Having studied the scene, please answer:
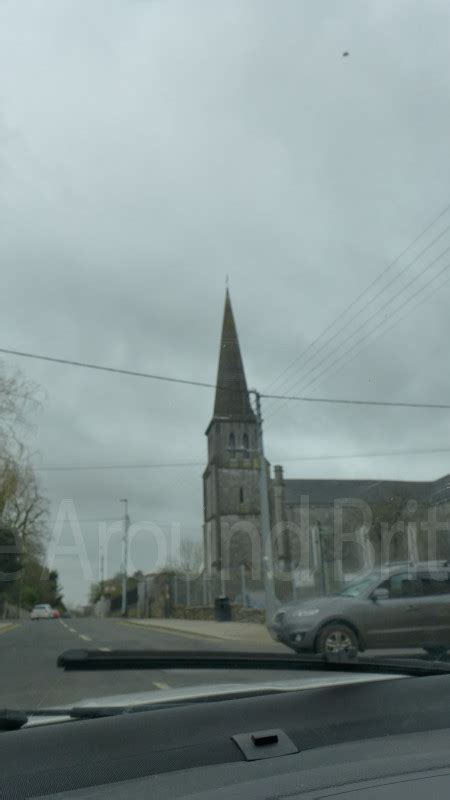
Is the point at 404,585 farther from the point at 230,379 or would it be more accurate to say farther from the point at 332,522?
the point at 332,522

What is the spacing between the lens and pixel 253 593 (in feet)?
113

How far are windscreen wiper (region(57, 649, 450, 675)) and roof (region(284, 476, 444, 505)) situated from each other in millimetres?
14266

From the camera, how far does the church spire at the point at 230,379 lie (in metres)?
19.5

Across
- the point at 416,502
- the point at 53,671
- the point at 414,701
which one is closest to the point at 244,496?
the point at 416,502

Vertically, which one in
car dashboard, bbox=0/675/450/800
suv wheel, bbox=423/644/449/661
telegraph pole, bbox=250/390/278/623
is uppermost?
Result: telegraph pole, bbox=250/390/278/623

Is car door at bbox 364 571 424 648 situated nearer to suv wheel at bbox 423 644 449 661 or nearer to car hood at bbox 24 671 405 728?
suv wheel at bbox 423 644 449 661

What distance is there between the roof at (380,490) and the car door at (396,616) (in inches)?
179

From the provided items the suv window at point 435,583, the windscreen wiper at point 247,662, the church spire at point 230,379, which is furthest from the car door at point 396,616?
the windscreen wiper at point 247,662

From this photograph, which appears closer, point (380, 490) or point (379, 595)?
point (379, 595)

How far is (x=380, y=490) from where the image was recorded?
2338cm

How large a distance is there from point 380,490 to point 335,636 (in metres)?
11.6

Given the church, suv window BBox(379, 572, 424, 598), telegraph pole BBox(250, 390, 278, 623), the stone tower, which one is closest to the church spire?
the church

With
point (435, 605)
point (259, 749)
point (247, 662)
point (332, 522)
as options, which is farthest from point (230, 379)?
point (259, 749)

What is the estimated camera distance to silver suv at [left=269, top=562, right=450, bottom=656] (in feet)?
39.8
